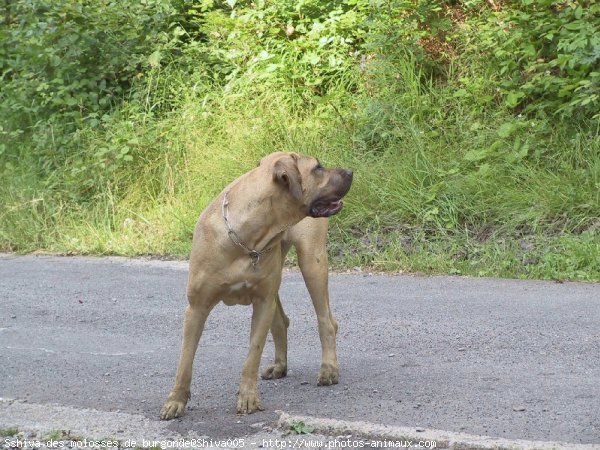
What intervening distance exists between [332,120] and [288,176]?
6790 millimetres

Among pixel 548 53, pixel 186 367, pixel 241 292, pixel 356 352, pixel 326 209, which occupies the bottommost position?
pixel 356 352

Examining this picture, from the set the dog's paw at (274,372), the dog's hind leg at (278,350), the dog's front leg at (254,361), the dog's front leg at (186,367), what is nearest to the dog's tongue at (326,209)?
the dog's front leg at (254,361)

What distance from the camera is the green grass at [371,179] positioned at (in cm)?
912

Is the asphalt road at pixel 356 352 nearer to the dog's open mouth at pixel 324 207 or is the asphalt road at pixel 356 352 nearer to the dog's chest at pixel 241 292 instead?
the dog's chest at pixel 241 292

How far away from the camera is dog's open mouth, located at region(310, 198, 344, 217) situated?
5129 mm

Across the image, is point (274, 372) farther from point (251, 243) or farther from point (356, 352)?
point (251, 243)

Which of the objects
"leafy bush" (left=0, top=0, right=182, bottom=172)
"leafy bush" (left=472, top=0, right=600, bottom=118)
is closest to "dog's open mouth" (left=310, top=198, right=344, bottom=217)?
"leafy bush" (left=472, top=0, right=600, bottom=118)

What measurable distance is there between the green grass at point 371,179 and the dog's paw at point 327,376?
10.9ft

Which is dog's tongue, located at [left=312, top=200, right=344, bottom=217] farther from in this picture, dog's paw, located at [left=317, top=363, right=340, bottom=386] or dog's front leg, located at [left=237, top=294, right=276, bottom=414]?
dog's paw, located at [left=317, top=363, right=340, bottom=386]

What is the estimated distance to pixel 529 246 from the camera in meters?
8.88

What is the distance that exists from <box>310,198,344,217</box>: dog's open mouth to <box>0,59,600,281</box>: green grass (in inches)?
144

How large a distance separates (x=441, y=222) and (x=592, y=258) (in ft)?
5.32

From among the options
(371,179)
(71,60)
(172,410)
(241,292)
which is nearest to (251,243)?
(241,292)

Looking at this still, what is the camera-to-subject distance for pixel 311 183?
16.8ft
